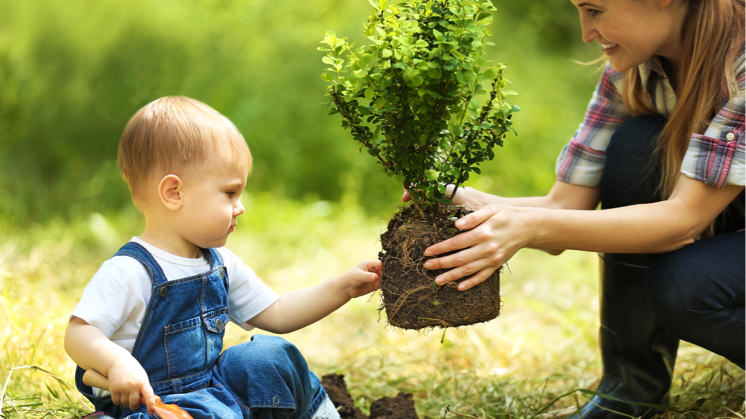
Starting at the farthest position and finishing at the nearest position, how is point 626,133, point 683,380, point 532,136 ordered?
point 532,136 → point 683,380 → point 626,133

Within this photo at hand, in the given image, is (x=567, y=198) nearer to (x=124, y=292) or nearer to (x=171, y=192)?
(x=171, y=192)

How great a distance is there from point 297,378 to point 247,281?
1.20 feet

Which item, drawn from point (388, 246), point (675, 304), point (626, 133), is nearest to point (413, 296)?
point (388, 246)

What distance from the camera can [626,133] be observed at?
2799 millimetres

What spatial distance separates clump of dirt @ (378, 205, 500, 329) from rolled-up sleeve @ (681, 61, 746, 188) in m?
0.75

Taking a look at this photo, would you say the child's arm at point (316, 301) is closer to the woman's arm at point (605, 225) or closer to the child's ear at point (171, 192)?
the woman's arm at point (605, 225)

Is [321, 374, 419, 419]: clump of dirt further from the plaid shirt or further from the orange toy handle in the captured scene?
the plaid shirt

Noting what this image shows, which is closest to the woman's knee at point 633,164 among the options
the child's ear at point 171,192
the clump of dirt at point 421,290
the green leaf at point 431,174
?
the clump of dirt at point 421,290

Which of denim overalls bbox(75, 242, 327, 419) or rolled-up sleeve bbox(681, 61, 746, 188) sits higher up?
rolled-up sleeve bbox(681, 61, 746, 188)

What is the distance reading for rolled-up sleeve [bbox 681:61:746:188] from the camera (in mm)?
2354

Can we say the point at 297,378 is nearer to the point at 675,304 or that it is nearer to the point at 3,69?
the point at 675,304

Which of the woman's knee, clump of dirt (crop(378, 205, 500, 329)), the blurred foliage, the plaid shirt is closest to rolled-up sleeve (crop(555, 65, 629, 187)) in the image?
the plaid shirt

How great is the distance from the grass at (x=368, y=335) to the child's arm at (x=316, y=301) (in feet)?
0.26

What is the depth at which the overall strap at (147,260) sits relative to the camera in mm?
2156
